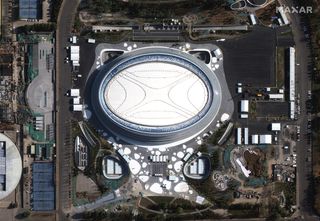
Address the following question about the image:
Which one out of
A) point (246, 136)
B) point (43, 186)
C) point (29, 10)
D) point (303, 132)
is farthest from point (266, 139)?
point (29, 10)

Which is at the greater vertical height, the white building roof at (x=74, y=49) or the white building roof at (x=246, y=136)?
the white building roof at (x=74, y=49)

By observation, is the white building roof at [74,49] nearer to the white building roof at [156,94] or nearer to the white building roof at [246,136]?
the white building roof at [156,94]

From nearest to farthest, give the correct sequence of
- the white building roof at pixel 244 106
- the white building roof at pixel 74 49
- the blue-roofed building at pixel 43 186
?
the white building roof at pixel 244 106
the white building roof at pixel 74 49
the blue-roofed building at pixel 43 186

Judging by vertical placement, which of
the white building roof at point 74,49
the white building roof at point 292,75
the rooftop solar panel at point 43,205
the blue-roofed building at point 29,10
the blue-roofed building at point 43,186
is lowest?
the rooftop solar panel at point 43,205

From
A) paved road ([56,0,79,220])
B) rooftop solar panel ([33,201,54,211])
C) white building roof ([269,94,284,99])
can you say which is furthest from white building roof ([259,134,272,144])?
rooftop solar panel ([33,201,54,211])

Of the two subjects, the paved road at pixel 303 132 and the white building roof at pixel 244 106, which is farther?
the paved road at pixel 303 132

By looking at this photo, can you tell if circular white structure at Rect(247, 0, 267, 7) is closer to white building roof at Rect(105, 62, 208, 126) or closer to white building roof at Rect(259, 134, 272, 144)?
white building roof at Rect(105, 62, 208, 126)

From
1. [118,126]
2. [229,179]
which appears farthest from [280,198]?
[118,126]

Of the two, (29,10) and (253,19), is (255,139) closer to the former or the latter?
(253,19)

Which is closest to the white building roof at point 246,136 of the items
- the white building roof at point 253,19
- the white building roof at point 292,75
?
the white building roof at point 292,75
